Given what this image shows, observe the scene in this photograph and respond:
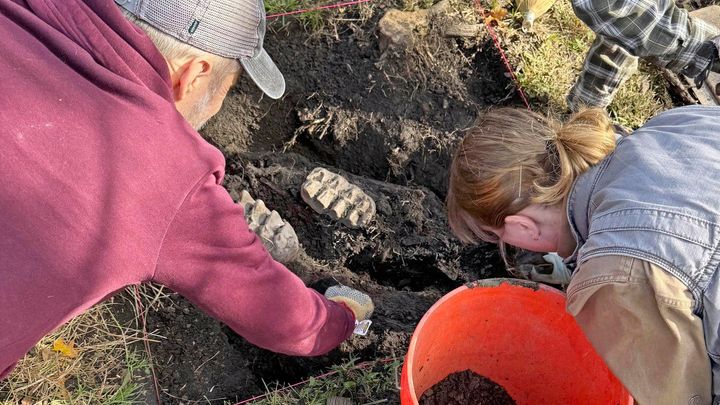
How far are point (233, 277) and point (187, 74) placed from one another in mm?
549

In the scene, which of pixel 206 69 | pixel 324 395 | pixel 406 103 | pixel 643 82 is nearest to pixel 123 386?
pixel 324 395

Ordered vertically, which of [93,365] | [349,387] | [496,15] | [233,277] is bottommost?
[93,365]

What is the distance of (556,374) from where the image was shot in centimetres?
215

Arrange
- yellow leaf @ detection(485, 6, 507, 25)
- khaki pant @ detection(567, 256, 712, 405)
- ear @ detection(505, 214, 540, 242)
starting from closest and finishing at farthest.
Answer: khaki pant @ detection(567, 256, 712, 405)
ear @ detection(505, 214, 540, 242)
yellow leaf @ detection(485, 6, 507, 25)

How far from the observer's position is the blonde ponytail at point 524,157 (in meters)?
1.70

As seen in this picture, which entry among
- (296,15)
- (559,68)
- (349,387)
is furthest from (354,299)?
(559,68)

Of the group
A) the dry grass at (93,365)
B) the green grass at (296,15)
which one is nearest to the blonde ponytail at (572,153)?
the dry grass at (93,365)

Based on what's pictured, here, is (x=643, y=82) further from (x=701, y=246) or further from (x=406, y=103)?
(x=701, y=246)

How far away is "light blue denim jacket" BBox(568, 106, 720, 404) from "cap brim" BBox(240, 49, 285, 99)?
37.2 inches

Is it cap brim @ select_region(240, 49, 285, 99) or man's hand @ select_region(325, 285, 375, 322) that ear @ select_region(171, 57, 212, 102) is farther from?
man's hand @ select_region(325, 285, 375, 322)

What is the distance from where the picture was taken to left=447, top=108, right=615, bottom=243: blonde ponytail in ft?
5.57

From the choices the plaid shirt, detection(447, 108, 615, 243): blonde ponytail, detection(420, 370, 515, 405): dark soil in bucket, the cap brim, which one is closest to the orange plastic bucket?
detection(420, 370, 515, 405): dark soil in bucket

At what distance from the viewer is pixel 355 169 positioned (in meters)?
2.91

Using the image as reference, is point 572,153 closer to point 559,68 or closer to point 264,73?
point 264,73
